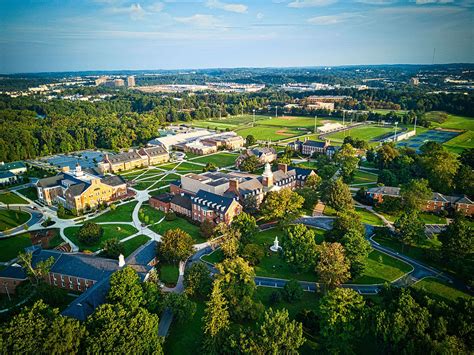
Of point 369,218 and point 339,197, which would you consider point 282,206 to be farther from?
point 369,218

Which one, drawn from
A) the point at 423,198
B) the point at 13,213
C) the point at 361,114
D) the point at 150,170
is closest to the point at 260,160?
the point at 150,170

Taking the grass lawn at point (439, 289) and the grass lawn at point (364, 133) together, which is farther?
the grass lawn at point (364, 133)

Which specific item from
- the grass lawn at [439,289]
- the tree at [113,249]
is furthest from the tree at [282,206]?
the tree at [113,249]

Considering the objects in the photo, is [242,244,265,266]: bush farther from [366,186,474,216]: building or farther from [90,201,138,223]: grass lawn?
[366,186,474,216]: building

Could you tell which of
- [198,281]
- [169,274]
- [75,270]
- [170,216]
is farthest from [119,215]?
[198,281]

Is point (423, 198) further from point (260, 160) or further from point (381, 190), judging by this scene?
point (260, 160)

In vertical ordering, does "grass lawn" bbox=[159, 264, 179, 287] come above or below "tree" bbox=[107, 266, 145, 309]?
below

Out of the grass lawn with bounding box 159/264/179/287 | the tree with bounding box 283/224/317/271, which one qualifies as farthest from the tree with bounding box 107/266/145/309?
the tree with bounding box 283/224/317/271

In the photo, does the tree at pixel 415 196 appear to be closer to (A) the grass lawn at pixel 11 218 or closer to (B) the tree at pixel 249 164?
(B) the tree at pixel 249 164
